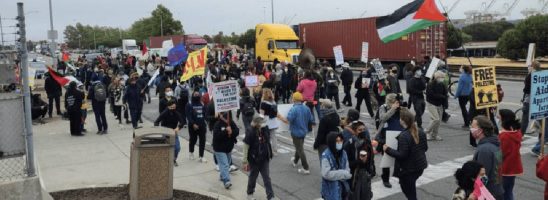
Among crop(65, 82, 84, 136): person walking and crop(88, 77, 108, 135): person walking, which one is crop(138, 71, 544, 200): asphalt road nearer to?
crop(88, 77, 108, 135): person walking

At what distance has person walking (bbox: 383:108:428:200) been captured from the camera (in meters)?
6.50

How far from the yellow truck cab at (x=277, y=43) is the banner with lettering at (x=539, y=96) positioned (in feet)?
82.2

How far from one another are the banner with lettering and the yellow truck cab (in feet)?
82.2

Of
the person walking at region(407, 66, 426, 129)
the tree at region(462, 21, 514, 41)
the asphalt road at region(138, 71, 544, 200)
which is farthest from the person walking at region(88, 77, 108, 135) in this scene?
the tree at region(462, 21, 514, 41)

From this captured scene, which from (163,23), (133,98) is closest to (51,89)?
(133,98)

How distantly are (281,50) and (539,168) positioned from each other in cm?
2778

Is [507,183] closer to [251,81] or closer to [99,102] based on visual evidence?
[99,102]

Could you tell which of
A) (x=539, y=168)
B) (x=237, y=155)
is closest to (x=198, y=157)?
(x=237, y=155)

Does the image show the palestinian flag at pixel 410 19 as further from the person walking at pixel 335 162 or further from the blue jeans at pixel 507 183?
the person walking at pixel 335 162

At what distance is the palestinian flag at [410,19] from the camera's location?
1123cm

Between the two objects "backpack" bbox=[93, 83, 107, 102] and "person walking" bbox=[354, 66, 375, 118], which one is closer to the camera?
"backpack" bbox=[93, 83, 107, 102]

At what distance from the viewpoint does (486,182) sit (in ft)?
18.3

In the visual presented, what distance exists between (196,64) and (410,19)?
5338 millimetres

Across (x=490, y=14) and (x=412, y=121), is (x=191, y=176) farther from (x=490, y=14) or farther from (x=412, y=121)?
(x=490, y=14)
